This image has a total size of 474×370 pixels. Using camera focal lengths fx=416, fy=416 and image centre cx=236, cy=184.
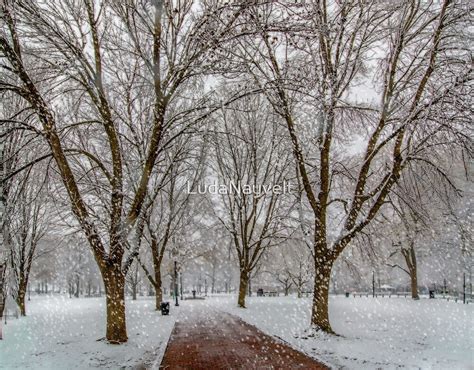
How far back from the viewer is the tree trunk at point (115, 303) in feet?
39.4

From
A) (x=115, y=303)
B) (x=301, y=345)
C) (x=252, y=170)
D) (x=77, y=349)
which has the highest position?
(x=252, y=170)

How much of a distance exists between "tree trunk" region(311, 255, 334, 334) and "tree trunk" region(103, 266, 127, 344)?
616cm

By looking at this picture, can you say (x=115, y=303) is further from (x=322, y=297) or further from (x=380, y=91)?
(x=380, y=91)

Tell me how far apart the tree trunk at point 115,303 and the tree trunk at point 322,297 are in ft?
20.2

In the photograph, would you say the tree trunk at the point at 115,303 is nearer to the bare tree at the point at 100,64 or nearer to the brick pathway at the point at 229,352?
the bare tree at the point at 100,64

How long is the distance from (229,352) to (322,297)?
4.13 m

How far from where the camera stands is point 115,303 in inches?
479

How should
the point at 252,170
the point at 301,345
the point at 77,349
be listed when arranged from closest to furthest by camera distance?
the point at 77,349 → the point at 301,345 → the point at 252,170

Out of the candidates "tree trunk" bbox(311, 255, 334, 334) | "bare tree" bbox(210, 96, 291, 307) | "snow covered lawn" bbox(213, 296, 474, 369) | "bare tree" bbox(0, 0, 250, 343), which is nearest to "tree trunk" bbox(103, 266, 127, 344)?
"bare tree" bbox(0, 0, 250, 343)

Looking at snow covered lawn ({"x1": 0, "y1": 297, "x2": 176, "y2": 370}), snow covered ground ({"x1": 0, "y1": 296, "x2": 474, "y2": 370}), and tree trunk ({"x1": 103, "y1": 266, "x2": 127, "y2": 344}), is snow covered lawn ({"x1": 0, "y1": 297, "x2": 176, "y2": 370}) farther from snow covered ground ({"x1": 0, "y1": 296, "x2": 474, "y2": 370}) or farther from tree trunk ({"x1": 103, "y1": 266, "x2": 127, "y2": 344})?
tree trunk ({"x1": 103, "y1": 266, "x2": 127, "y2": 344})

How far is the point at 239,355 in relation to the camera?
1071cm

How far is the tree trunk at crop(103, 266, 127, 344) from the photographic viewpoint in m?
12.0

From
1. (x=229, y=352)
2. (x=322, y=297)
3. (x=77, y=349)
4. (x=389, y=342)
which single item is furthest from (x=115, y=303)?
(x=389, y=342)

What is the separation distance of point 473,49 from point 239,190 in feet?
53.2
